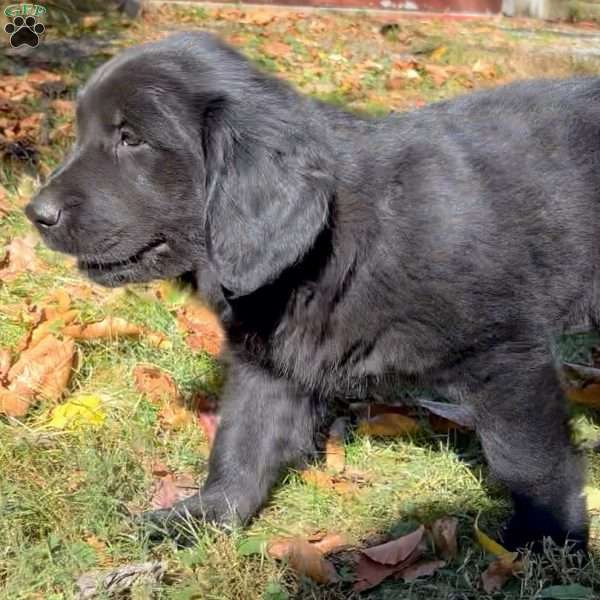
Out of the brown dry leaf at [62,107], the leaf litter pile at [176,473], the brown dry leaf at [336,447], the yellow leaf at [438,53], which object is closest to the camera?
the leaf litter pile at [176,473]

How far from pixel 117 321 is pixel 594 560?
1.73 m

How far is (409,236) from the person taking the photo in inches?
97.9

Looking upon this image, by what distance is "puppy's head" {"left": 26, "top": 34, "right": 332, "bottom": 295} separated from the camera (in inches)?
91.3

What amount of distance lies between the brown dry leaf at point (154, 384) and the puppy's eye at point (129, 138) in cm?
95

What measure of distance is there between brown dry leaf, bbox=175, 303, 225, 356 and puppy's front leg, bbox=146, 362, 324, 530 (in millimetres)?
549

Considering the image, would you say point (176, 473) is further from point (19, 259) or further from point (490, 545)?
point (19, 259)

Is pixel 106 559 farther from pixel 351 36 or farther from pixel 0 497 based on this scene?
A: pixel 351 36

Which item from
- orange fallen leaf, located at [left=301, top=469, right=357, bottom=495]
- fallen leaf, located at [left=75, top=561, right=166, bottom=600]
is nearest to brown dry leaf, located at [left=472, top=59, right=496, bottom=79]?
orange fallen leaf, located at [left=301, top=469, right=357, bottom=495]

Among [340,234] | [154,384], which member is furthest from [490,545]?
[154,384]

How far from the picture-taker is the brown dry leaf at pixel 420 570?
250cm

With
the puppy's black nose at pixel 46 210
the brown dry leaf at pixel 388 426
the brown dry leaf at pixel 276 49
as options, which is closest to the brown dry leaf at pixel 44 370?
the puppy's black nose at pixel 46 210

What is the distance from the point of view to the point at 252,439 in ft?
9.39

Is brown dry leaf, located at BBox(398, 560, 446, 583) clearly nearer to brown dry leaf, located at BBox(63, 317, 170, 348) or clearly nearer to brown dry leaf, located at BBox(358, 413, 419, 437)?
brown dry leaf, located at BBox(358, 413, 419, 437)

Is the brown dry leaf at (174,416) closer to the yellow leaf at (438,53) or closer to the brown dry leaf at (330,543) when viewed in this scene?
the brown dry leaf at (330,543)
